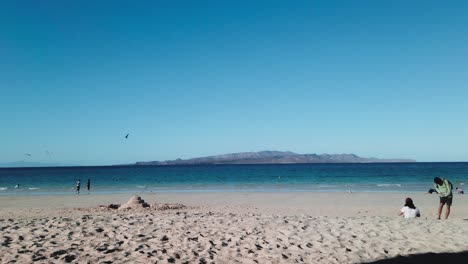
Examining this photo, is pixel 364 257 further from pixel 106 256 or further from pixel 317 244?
pixel 106 256

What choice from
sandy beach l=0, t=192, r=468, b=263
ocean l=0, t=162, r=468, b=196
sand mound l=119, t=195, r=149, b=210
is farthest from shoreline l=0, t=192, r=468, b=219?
ocean l=0, t=162, r=468, b=196

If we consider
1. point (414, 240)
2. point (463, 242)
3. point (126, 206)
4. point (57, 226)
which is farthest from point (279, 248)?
point (126, 206)

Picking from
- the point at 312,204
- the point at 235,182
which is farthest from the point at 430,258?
the point at 235,182

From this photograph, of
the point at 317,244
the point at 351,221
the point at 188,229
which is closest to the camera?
the point at 317,244

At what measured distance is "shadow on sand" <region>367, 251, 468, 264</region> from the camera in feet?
22.6

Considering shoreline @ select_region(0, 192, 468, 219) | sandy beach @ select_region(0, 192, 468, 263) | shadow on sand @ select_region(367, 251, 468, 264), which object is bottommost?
shoreline @ select_region(0, 192, 468, 219)

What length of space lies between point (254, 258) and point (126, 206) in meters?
10.8

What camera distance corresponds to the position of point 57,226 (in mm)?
8984

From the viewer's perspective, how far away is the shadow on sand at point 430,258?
22.6 ft

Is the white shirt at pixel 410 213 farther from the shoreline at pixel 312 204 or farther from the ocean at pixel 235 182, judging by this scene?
the ocean at pixel 235 182

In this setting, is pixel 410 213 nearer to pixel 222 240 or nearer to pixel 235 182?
pixel 222 240

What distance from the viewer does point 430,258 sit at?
7.11m

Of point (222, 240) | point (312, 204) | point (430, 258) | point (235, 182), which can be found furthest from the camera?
point (235, 182)

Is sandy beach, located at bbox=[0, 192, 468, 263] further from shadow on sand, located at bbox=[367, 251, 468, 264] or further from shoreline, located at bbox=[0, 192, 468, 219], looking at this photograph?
shoreline, located at bbox=[0, 192, 468, 219]
